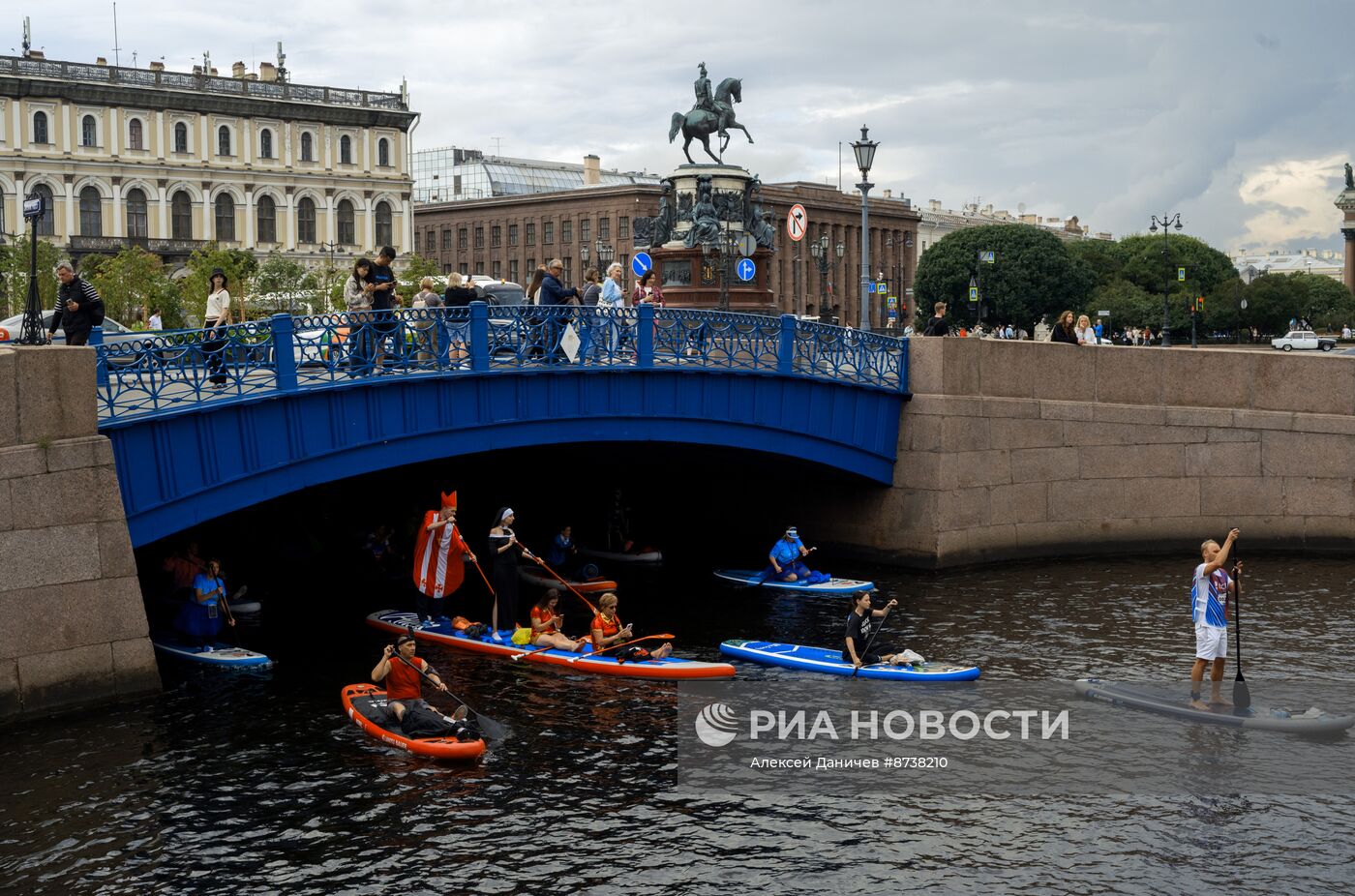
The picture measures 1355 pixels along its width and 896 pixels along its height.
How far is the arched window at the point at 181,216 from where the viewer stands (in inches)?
3474

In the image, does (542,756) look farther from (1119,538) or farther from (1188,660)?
(1119,538)

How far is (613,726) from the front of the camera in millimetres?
17469

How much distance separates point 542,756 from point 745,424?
10.1 metres

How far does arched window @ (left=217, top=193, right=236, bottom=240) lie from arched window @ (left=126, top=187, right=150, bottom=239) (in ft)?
14.2

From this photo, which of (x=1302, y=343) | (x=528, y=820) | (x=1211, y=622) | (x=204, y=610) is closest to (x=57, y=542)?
(x=204, y=610)

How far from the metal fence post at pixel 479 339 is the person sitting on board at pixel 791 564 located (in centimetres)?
708

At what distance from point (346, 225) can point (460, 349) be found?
76927 mm

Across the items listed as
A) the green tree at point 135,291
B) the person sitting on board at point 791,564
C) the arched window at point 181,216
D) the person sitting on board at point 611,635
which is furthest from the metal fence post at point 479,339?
the arched window at point 181,216

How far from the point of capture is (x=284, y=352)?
63.8ft

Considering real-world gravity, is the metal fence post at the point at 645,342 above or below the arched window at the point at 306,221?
below

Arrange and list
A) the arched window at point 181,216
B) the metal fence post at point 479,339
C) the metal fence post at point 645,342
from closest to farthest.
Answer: the metal fence post at point 479,339, the metal fence post at point 645,342, the arched window at point 181,216

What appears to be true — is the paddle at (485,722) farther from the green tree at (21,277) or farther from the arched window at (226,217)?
the arched window at (226,217)

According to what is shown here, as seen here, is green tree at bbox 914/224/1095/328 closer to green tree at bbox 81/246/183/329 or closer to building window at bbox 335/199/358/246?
building window at bbox 335/199/358/246

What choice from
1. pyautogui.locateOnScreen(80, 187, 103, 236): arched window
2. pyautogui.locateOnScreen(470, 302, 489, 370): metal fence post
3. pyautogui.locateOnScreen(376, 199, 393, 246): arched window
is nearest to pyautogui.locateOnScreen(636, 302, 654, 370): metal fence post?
pyautogui.locateOnScreen(470, 302, 489, 370): metal fence post
